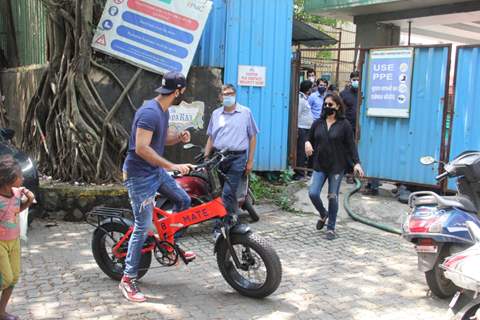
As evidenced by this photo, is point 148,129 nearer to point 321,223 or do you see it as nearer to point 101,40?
point 321,223

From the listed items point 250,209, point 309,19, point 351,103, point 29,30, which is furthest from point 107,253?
point 309,19

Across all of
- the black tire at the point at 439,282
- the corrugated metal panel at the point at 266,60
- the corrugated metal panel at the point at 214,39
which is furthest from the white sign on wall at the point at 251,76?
the black tire at the point at 439,282

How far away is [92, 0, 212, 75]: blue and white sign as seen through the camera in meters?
7.66

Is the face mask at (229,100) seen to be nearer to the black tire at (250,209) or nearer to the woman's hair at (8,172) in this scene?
the black tire at (250,209)

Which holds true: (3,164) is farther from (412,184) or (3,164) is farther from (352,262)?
(412,184)

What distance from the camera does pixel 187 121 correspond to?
815 cm

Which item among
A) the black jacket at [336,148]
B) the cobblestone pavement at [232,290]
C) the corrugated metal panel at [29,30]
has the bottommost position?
the cobblestone pavement at [232,290]

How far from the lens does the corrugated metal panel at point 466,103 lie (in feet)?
22.8

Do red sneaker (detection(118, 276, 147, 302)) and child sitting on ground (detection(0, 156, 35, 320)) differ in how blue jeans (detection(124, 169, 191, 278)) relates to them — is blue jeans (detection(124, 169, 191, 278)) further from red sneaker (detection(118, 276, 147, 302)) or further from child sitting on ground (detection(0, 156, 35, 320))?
child sitting on ground (detection(0, 156, 35, 320))

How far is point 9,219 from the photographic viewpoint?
3.74 meters

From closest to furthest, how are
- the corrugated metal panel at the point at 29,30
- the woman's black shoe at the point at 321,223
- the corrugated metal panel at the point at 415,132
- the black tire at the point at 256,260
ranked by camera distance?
the black tire at the point at 256,260, the woman's black shoe at the point at 321,223, the corrugated metal panel at the point at 415,132, the corrugated metal panel at the point at 29,30

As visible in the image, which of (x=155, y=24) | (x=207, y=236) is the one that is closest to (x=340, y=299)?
(x=207, y=236)

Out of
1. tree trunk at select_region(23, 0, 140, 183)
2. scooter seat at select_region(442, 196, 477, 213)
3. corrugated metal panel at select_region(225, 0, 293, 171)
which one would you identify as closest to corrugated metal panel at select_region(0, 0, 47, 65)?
tree trunk at select_region(23, 0, 140, 183)

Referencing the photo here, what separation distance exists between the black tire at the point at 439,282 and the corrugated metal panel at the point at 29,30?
8026mm
